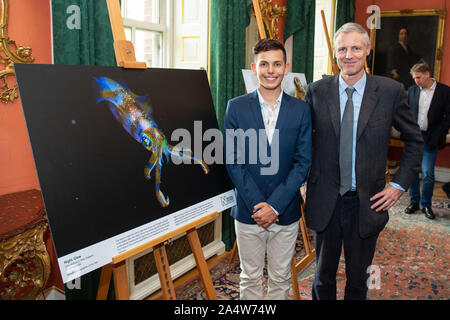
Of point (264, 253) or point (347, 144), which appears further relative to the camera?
point (264, 253)

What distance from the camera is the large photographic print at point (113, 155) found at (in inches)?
48.6

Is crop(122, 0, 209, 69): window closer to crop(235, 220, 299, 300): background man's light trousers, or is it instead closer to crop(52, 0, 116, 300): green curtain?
crop(52, 0, 116, 300): green curtain

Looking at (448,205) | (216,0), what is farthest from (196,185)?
(448,205)

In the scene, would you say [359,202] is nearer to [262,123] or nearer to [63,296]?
[262,123]

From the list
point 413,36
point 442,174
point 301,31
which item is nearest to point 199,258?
point 301,31

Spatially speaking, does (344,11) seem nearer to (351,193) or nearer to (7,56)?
(351,193)

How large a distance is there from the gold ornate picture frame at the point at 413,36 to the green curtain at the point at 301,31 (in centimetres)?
268

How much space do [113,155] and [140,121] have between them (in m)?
0.20

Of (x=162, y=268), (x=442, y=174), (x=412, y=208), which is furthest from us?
(x=442, y=174)

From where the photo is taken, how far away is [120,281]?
1.44 metres

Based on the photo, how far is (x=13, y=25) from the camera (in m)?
1.80

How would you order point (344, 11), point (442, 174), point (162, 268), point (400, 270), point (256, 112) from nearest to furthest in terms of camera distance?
point (162, 268)
point (256, 112)
point (400, 270)
point (344, 11)
point (442, 174)

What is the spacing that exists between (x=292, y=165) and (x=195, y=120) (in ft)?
1.73
